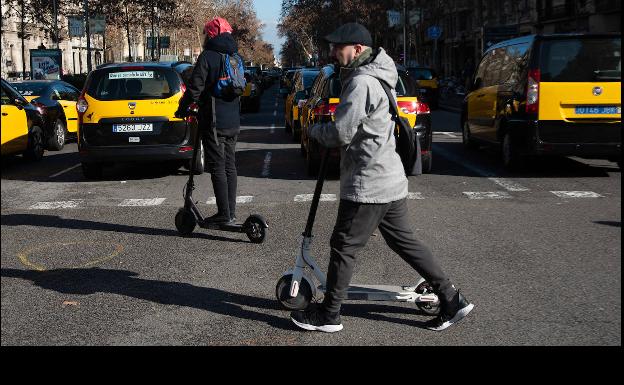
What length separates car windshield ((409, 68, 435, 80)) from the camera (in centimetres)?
3290

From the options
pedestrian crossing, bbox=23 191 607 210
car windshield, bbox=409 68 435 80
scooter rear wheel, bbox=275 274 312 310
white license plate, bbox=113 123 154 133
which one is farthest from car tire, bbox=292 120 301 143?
car windshield, bbox=409 68 435 80

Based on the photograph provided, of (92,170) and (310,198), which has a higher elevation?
(92,170)

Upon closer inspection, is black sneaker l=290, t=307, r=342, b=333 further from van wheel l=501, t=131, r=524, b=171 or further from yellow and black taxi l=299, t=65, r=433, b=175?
van wheel l=501, t=131, r=524, b=171

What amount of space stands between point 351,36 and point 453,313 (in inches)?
65.7

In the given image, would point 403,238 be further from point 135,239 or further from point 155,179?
point 155,179

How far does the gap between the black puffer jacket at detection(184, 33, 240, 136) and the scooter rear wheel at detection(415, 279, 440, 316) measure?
9.56 feet

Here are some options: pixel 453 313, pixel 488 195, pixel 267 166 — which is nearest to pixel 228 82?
pixel 453 313

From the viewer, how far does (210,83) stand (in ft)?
23.2

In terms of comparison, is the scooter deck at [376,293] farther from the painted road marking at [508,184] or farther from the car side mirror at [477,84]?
the car side mirror at [477,84]

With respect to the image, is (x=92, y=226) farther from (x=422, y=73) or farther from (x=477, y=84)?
(x=422, y=73)

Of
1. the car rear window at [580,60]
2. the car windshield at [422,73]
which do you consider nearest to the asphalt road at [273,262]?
the car rear window at [580,60]

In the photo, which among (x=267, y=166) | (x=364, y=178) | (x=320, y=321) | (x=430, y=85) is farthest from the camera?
(x=430, y=85)

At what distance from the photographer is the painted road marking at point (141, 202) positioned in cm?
943

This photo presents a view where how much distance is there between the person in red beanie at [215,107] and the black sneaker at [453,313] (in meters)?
3.20
